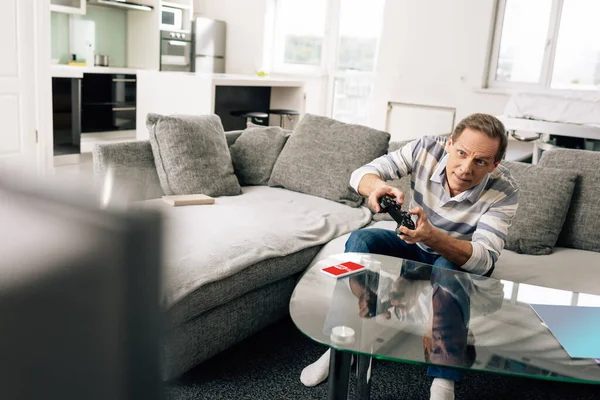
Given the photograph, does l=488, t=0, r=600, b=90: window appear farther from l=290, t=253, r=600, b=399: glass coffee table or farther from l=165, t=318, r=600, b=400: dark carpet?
l=290, t=253, r=600, b=399: glass coffee table

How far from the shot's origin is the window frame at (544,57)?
540cm

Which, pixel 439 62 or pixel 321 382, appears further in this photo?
pixel 439 62

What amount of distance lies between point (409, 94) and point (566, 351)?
5.01 metres

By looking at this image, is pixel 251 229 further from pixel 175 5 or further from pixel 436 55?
pixel 175 5

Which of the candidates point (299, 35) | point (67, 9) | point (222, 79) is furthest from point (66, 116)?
point (299, 35)

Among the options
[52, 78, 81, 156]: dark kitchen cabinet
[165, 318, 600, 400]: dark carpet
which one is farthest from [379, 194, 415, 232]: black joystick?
[52, 78, 81, 156]: dark kitchen cabinet

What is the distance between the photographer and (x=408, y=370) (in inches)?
79.1

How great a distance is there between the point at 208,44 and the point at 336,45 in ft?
5.14

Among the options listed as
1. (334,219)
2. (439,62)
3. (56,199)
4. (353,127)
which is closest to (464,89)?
(439,62)

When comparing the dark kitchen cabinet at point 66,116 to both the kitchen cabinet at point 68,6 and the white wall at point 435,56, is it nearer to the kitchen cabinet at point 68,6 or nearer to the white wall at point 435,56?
the kitchen cabinet at point 68,6

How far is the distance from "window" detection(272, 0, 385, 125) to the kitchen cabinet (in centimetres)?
229

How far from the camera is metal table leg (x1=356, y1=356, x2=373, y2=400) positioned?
1.56 meters

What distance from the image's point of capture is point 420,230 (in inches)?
65.9

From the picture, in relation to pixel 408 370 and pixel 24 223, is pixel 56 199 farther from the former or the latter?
pixel 408 370
